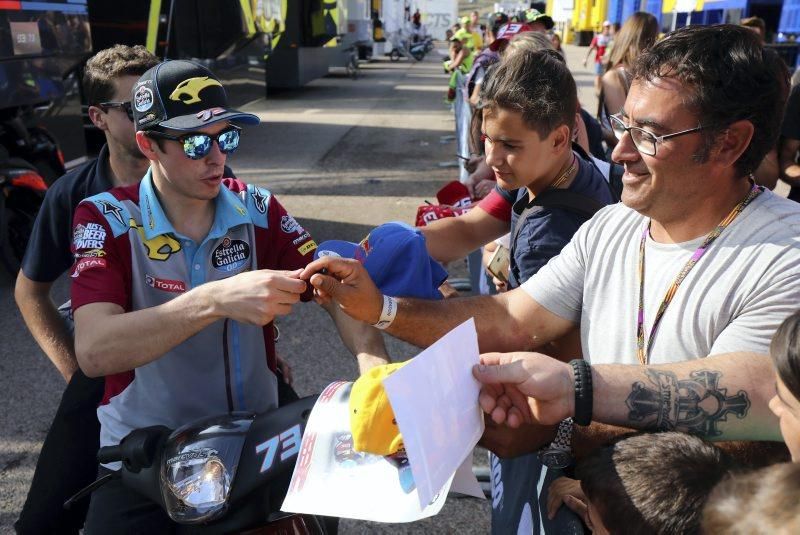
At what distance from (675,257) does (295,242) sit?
1161mm

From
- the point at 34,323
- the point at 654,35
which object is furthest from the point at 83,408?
the point at 654,35

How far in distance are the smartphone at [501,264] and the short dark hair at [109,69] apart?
5.79 feet

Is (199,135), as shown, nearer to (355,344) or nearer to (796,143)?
(355,344)

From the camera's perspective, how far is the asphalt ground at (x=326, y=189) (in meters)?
3.90

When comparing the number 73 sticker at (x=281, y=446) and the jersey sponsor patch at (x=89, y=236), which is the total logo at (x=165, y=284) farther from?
the number 73 sticker at (x=281, y=446)

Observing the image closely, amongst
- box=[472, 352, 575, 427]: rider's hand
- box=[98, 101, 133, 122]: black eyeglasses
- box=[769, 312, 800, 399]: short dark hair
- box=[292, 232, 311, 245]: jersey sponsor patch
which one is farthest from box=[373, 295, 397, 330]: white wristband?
box=[98, 101, 133, 122]: black eyeglasses

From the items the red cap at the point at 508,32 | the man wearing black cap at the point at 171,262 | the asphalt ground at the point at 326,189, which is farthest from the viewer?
the red cap at the point at 508,32

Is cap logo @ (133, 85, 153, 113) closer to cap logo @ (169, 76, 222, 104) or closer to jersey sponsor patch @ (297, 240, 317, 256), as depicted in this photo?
cap logo @ (169, 76, 222, 104)

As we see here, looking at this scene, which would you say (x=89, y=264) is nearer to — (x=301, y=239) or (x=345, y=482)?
(x=301, y=239)

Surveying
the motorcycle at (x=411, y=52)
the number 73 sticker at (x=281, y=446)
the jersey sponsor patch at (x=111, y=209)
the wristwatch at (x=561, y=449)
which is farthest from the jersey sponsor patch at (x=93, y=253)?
the motorcycle at (x=411, y=52)

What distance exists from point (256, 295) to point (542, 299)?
0.92 m

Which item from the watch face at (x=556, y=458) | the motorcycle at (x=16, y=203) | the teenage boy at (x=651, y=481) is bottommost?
the motorcycle at (x=16, y=203)

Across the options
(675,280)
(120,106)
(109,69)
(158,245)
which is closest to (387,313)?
(158,245)

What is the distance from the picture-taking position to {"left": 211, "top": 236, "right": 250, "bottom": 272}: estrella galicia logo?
2.17 metres
